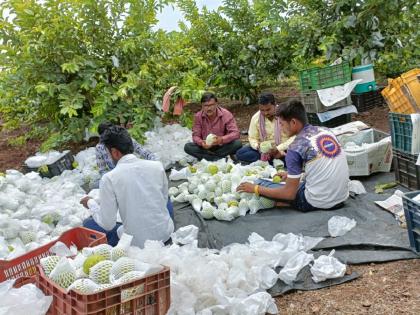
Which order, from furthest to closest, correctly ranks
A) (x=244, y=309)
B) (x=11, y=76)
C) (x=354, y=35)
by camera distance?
(x=354, y=35) → (x=11, y=76) → (x=244, y=309)

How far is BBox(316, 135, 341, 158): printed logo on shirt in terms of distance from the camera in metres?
3.98

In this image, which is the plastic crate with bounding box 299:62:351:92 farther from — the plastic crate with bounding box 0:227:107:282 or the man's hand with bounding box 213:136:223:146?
the plastic crate with bounding box 0:227:107:282

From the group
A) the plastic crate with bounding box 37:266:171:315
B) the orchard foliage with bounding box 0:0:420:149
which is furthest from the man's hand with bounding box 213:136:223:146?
the plastic crate with bounding box 37:266:171:315

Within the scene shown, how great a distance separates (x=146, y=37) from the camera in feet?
23.5

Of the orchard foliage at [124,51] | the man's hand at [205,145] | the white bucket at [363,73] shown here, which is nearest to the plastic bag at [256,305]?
the man's hand at [205,145]

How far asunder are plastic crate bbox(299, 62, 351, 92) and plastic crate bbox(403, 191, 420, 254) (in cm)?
394

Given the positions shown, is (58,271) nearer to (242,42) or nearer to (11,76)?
(11,76)

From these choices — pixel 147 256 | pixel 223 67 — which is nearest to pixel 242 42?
pixel 223 67

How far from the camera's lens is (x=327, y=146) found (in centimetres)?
400

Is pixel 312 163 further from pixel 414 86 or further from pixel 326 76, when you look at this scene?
pixel 326 76

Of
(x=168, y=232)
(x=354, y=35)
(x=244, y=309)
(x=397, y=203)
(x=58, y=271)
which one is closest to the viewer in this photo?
(x=58, y=271)

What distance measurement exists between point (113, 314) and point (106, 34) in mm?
5738

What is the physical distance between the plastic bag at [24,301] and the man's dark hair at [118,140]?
1.24 meters

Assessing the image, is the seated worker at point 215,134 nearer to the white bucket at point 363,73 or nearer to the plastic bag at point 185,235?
the plastic bag at point 185,235
